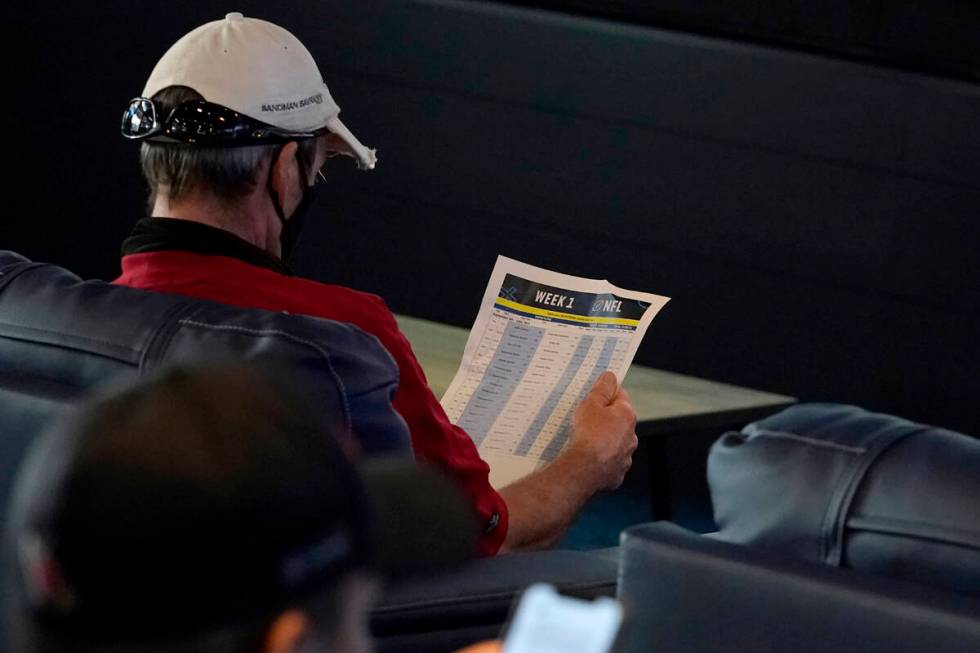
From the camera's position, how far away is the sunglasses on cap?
1905 mm

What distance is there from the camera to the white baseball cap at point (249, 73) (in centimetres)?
192

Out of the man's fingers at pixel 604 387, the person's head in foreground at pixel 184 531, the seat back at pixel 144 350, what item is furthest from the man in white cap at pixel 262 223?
the person's head in foreground at pixel 184 531

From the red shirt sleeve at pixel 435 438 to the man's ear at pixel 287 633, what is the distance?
44.7 inches

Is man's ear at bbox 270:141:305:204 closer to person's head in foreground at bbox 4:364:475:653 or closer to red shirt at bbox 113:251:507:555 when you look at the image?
red shirt at bbox 113:251:507:555

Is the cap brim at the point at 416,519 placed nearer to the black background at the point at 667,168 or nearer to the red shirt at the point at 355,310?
the red shirt at the point at 355,310

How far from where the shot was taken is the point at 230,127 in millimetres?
1913

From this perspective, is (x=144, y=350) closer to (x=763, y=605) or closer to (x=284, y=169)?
(x=284, y=169)

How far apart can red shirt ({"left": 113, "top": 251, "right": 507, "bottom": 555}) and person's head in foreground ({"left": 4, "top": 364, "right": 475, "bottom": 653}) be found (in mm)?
1122

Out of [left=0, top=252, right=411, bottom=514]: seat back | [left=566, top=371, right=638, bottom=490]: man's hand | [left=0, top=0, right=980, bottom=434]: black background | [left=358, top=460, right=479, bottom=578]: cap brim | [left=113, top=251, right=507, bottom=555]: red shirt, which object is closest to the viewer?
[left=358, top=460, right=479, bottom=578]: cap brim

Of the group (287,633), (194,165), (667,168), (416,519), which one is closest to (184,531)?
(287,633)

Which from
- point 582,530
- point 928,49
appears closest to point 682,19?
point 928,49

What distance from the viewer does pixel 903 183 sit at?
4.02 m

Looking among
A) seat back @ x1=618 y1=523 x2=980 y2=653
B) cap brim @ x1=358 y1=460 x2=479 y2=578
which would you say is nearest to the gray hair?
seat back @ x1=618 y1=523 x2=980 y2=653

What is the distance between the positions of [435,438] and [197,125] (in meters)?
0.47
